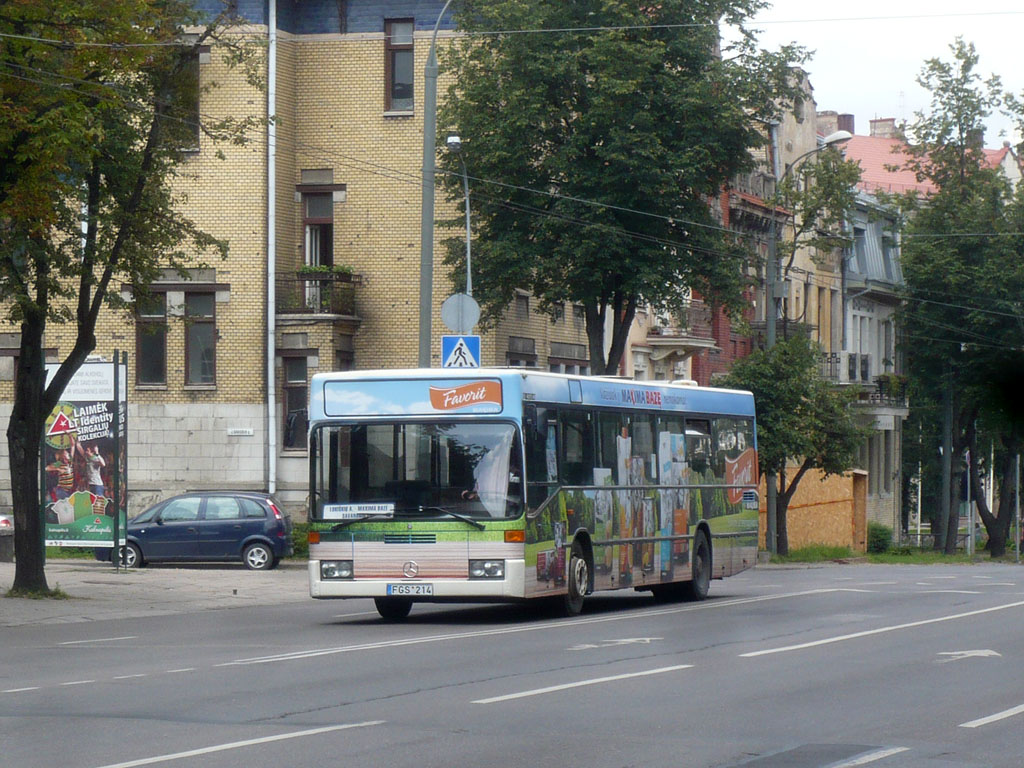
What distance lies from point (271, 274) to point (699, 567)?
1806 cm

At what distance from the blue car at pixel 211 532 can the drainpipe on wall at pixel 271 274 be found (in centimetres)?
716

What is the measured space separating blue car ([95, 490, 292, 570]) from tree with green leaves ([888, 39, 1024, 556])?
102 feet

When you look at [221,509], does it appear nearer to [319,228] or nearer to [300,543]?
[300,543]

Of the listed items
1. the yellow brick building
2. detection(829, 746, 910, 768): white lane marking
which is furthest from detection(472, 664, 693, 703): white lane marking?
the yellow brick building

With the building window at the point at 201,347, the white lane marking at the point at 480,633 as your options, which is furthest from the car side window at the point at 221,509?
the white lane marking at the point at 480,633

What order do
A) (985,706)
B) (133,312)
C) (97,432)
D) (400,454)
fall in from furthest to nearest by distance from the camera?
(97,432) < (133,312) < (400,454) < (985,706)

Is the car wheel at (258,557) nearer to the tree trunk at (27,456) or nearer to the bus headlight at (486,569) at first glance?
the tree trunk at (27,456)

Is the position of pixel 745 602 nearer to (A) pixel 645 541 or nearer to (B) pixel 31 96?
(A) pixel 645 541

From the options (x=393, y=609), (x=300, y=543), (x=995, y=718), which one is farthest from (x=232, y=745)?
(x=300, y=543)

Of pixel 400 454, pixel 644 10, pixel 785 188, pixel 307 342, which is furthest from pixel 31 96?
pixel 785 188

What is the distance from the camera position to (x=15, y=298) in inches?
902

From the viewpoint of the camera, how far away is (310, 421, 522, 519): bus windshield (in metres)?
19.5

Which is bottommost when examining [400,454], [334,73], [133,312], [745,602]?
[745,602]

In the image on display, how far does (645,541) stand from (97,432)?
36.4 ft
